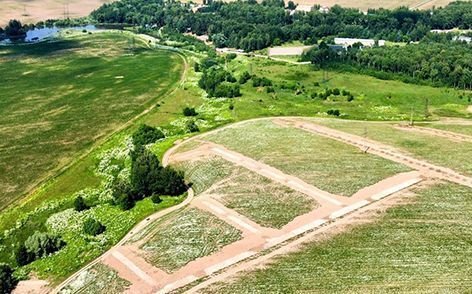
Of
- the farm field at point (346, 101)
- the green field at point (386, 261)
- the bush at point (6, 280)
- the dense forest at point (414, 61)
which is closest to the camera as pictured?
the green field at point (386, 261)

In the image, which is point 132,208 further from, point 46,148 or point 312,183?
point 46,148

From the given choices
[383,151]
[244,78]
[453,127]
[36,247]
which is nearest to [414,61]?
[244,78]

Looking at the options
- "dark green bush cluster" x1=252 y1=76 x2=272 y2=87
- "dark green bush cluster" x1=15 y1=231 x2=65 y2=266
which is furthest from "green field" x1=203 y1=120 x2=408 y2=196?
"dark green bush cluster" x1=252 y1=76 x2=272 y2=87

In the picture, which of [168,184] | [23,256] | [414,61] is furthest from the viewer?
[414,61]

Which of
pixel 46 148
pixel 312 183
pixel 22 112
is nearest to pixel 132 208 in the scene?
pixel 312 183

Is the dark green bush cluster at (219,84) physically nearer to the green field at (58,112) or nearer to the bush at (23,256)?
the green field at (58,112)

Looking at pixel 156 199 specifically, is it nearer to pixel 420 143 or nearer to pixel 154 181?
pixel 154 181

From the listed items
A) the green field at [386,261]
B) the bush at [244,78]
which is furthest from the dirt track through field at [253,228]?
the bush at [244,78]
